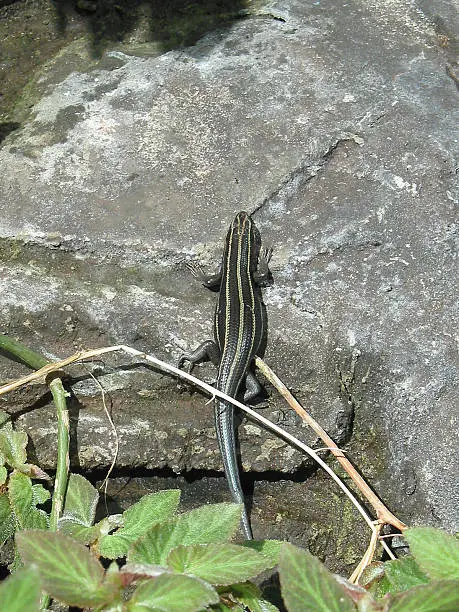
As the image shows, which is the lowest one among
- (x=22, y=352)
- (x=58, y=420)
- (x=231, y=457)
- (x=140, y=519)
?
(x=231, y=457)

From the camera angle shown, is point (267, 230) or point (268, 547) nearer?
point (268, 547)

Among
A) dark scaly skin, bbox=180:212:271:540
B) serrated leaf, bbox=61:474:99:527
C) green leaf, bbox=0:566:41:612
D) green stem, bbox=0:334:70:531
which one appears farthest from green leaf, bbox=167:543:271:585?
dark scaly skin, bbox=180:212:271:540

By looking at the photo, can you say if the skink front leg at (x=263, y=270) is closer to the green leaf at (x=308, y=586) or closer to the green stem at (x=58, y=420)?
the green stem at (x=58, y=420)

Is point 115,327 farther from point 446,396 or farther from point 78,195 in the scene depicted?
point 446,396

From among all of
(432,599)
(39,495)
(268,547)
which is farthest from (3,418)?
(432,599)

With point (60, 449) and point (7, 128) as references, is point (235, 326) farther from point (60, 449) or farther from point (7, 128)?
point (7, 128)

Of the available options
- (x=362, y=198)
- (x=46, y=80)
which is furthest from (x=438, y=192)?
(x=46, y=80)

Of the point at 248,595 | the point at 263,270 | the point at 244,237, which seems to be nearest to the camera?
the point at 248,595
